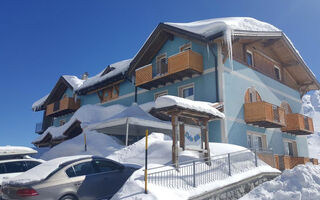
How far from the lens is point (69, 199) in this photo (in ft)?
22.2

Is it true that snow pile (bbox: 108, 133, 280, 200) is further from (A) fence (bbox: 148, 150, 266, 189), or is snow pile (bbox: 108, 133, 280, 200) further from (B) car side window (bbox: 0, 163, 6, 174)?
(B) car side window (bbox: 0, 163, 6, 174)

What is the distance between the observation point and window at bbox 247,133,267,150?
56.9 feet

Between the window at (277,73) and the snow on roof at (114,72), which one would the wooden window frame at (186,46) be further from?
the window at (277,73)

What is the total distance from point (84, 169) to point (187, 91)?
11.4 metres

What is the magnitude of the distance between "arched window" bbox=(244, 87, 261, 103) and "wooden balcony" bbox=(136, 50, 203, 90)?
3.49 meters

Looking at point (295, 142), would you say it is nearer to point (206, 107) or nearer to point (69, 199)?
point (206, 107)

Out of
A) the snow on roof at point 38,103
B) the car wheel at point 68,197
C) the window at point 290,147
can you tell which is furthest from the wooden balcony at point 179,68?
the snow on roof at point 38,103

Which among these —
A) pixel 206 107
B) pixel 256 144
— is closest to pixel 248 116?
pixel 256 144

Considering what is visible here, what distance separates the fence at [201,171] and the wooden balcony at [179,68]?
22.4ft

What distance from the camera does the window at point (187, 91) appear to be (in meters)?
17.7

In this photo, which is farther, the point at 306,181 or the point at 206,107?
the point at 206,107

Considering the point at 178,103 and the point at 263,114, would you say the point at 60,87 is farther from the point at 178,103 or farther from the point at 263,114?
the point at 178,103

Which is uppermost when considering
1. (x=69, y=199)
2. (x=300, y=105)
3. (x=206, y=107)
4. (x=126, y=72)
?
(x=126, y=72)

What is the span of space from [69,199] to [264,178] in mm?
7169
